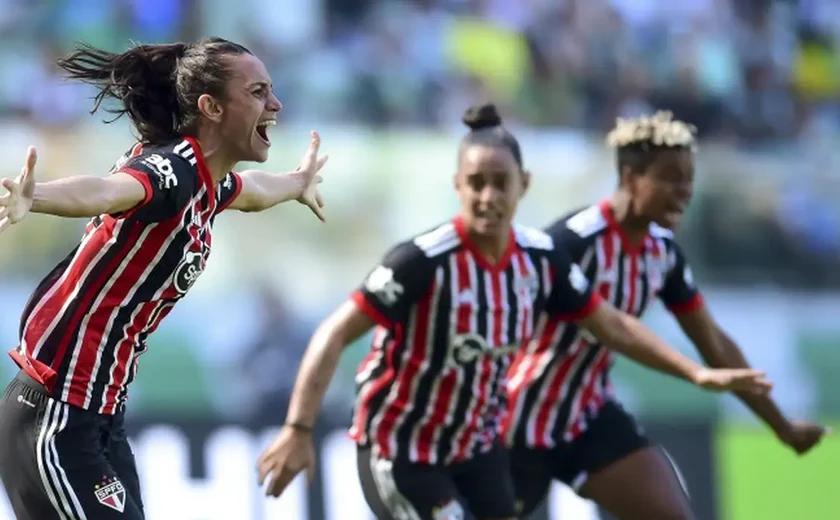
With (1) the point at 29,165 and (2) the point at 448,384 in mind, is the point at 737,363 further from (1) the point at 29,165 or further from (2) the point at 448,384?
(1) the point at 29,165

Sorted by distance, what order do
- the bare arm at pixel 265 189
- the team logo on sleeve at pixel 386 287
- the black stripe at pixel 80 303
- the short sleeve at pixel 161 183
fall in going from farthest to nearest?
the team logo on sleeve at pixel 386 287 < the bare arm at pixel 265 189 < the black stripe at pixel 80 303 < the short sleeve at pixel 161 183

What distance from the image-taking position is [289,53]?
40.7 ft

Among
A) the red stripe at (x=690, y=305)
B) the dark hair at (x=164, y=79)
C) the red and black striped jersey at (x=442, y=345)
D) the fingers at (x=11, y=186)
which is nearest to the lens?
the fingers at (x=11, y=186)

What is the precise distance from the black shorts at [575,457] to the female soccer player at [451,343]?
0.50 metres

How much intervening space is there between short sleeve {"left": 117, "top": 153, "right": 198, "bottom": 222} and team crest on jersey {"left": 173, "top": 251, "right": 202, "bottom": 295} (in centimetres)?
18

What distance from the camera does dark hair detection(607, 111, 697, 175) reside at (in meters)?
6.51

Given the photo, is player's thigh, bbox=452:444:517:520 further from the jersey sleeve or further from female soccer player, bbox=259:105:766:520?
the jersey sleeve

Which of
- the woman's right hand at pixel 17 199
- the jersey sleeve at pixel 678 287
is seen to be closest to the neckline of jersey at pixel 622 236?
the jersey sleeve at pixel 678 287

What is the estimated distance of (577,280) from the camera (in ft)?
19.7

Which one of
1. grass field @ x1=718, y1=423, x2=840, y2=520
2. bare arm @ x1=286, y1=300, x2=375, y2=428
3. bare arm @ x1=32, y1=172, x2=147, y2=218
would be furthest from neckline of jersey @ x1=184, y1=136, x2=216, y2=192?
grass field @ x1=718, y1=423, x2=840, y2=520

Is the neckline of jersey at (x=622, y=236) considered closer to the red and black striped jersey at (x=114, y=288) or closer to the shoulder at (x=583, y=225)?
the shoulder at (x=583, y=225)

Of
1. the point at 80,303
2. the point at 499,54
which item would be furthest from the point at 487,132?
the point at 499,54

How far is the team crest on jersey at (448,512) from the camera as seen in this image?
Result: 18.6 ft

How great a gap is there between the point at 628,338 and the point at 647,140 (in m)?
0.89
